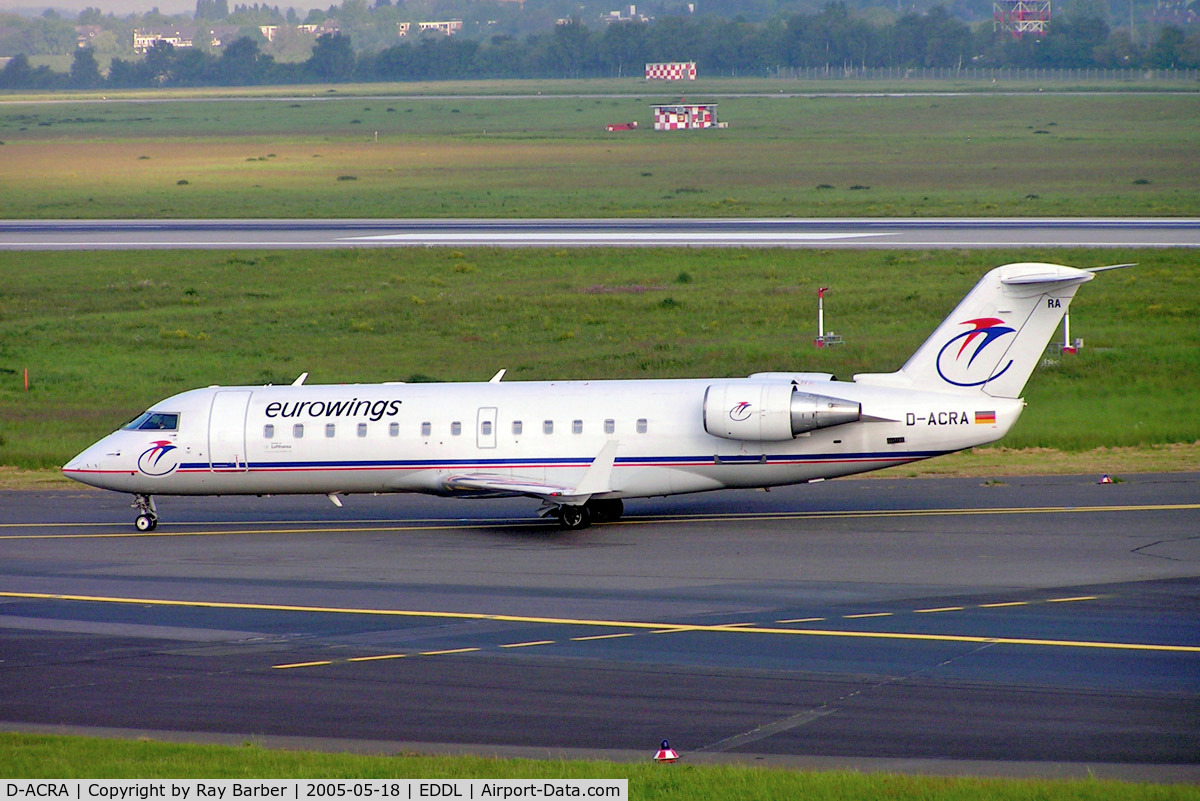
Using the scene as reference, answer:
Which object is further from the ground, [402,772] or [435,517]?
[402,772]

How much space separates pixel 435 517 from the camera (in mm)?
32938

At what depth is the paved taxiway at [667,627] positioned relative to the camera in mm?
17516

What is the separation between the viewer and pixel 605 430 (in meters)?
30.5

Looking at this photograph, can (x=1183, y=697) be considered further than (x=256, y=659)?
No

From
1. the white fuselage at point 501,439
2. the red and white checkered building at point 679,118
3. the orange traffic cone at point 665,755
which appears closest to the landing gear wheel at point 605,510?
the white fuselage at point 501,439

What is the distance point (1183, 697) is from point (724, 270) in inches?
1817

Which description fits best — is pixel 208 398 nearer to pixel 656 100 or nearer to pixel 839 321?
pixel 839 321

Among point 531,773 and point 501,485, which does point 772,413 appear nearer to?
point 501,485

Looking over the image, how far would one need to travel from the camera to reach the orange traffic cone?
53.3 ft

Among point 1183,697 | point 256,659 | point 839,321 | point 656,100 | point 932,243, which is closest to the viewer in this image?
point 1183,697

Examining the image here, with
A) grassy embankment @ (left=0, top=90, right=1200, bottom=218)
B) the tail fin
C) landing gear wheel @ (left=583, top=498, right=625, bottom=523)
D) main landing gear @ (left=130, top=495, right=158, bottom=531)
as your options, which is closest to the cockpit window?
main landing gear @ (left=130, top=495, right=158, bottom=531)

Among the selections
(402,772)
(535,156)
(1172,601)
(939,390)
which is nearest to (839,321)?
(939,390)
